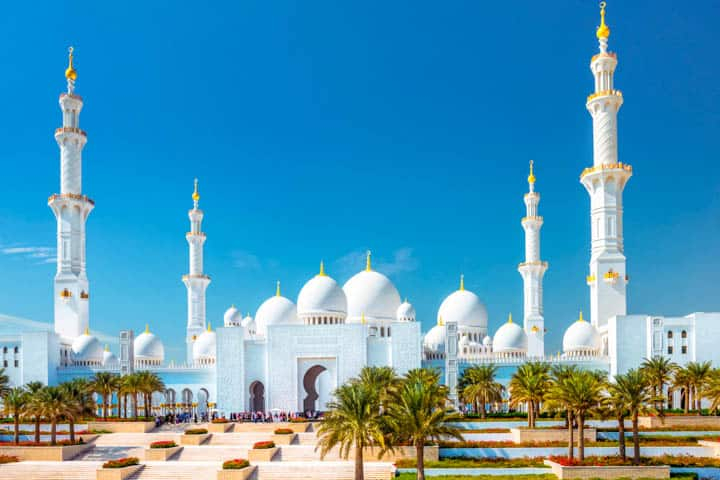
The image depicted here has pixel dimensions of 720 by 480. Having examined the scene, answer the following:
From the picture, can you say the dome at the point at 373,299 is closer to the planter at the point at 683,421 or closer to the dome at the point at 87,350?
the dome at the point at 87,350

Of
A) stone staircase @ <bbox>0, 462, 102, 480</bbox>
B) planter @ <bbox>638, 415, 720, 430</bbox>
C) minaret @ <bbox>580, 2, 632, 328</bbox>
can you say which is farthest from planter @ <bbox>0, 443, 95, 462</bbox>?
minaret @ <bbox>580, 2, 632, 328</bbox>

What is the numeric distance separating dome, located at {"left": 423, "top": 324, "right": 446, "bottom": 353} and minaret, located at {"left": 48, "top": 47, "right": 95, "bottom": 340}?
22775 millimetres

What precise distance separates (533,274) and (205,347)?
23.4m

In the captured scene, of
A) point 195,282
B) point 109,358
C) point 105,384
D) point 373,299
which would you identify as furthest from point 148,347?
point 373,299

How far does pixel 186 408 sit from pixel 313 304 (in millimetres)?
10645

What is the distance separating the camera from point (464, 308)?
58.3m

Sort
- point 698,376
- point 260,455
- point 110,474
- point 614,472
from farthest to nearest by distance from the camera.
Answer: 1. point 698,376
2. point 260,455
3. point 110,474
4. point 614,472

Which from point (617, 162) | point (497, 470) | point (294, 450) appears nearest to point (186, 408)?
point (294, 450)

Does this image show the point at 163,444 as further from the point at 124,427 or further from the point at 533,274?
the point at 533,274

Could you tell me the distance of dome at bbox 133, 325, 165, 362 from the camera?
183 ft

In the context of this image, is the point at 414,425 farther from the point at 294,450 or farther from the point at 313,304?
the point at 313,304

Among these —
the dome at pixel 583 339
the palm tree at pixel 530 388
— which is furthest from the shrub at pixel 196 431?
the dome at pixel 583 339

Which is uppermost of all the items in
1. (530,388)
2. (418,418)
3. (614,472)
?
(418,418)

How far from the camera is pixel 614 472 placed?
29.3m
